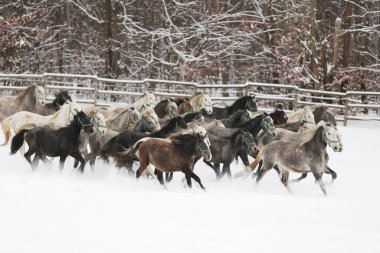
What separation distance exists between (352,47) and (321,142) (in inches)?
771

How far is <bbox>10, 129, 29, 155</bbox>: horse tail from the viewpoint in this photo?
11.1 m

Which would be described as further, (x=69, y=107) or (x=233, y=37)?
(x=233, y=37)

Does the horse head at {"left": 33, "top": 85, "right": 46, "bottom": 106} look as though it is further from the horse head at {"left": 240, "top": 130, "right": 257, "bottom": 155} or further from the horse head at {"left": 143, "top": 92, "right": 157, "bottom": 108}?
the horse head at {"left": 240, "top": 130, "right": 257, "bottom": 155}

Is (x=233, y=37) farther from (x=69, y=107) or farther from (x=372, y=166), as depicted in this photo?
(x=69, y=107)

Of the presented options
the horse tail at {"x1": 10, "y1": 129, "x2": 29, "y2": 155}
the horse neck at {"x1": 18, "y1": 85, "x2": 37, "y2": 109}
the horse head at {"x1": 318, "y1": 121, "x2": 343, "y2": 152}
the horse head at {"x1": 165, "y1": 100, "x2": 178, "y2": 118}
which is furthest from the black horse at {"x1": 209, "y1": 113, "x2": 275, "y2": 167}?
the horse neck at {"x1": 18, "y1": 85, "x2": 37, "y2": 109}

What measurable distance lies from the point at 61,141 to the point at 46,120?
143 centimetres

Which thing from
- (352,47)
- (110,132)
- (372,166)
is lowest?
(372,166)

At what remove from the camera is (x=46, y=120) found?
1192cm

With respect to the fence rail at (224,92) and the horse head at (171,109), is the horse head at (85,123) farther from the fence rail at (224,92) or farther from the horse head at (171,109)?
the fence rail at (224,92)

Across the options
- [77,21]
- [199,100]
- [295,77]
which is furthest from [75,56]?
[199,100]

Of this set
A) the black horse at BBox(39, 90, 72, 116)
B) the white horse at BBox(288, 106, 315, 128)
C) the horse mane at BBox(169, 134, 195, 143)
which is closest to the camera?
the horse mane at BBox(169, 134, 195, 143)

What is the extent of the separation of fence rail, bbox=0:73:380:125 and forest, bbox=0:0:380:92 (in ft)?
2.45

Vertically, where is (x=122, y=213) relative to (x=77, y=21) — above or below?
below

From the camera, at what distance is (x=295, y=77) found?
23.0m
